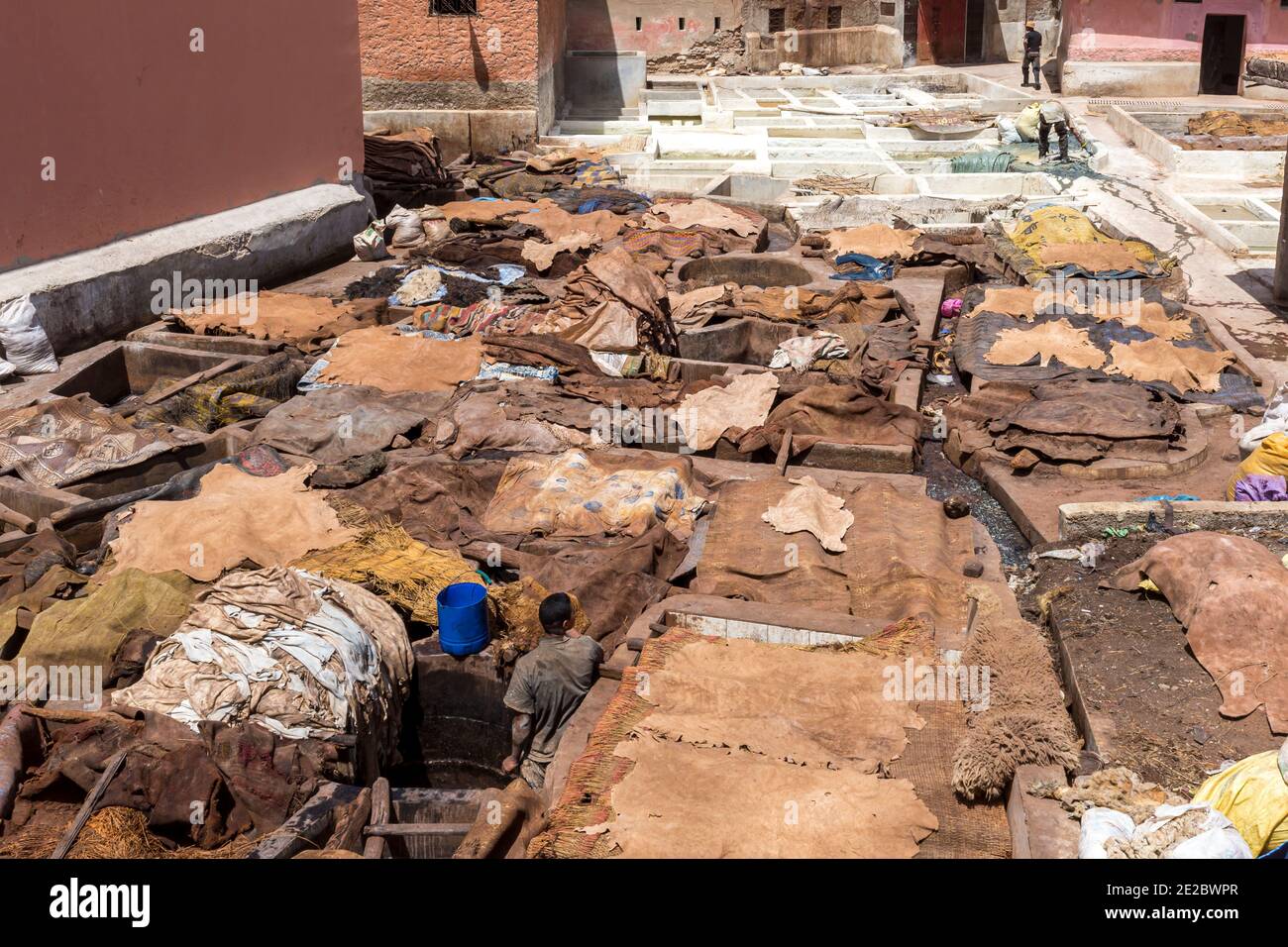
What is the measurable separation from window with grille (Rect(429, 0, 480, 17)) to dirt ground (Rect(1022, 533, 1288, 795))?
16003mm

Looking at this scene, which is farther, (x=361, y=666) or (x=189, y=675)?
(x=361, y=666)

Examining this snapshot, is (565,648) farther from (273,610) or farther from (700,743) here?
(273,610)

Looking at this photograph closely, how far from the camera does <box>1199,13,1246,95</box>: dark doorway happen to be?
Result: 28.0m

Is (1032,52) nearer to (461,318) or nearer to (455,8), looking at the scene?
(455,8)

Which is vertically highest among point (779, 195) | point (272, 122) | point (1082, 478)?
point (272, 122)

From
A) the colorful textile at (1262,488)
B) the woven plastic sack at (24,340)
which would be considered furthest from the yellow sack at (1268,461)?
the woven plastic sack at (24,340)

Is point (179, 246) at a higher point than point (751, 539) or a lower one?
higher

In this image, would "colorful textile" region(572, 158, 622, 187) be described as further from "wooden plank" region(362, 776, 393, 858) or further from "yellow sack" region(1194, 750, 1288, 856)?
"yellow sack" region(1194, 750, 1288, 856)

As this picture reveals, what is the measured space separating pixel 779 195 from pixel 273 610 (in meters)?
13.7

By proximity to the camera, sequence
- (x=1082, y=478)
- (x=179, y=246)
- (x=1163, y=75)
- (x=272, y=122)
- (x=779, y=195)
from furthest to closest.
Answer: (x=1163, y=75)
(x=779, y=195)
(x=272, y=122)
(x=179, y=246)
(x=1082, y=478)

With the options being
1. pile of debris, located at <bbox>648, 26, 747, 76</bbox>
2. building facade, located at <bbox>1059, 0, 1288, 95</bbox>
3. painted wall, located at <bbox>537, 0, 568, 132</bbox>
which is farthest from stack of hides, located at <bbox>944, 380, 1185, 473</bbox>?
pile of debris, located at <bbox>648, 26, 747, 76</bbox>

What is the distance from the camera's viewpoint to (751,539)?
717 centimetres

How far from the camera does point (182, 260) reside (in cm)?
1115

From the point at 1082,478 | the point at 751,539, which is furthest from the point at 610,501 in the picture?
the point at 1082,478
